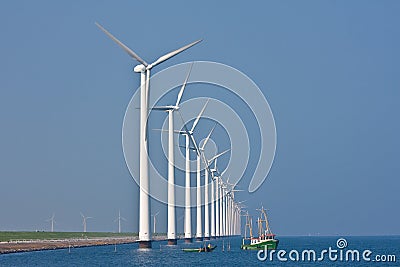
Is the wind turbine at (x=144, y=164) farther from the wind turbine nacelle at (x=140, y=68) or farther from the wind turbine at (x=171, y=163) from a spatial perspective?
the wind turbine at (x=171, y=163)

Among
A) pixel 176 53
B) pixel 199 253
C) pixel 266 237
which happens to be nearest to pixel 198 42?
pixel 176 53

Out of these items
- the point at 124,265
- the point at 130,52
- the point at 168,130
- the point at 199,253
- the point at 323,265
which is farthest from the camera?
the point at 168,130

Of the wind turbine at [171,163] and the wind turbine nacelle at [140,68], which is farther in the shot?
the wind turbine at [171,163]

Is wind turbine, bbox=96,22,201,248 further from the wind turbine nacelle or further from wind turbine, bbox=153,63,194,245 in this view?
wind turbine, bbox=153,63,194,245

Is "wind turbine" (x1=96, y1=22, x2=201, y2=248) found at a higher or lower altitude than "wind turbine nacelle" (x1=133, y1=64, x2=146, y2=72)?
lower

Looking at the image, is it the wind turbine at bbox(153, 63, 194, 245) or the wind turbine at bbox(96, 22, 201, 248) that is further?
the wind turbine at bbox(153, 63, 194, 245)

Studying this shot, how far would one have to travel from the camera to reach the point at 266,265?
10581cm

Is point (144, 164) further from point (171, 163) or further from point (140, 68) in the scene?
point (171, 163)

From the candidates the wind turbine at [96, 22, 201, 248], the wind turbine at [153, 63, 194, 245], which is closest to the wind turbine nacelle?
the wind turbine at [96, 22, 201, 248]

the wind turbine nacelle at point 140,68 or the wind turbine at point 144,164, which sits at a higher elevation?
the wind turbine nacelle at point 140,68

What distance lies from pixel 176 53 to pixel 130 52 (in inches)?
261

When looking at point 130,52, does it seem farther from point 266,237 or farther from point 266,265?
point 266,237

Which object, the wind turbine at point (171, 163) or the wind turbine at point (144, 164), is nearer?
the wind turbine at point (144, 164)

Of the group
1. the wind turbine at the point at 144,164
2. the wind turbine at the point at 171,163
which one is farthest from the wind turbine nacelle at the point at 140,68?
the wind turbine at the point at 171,163
